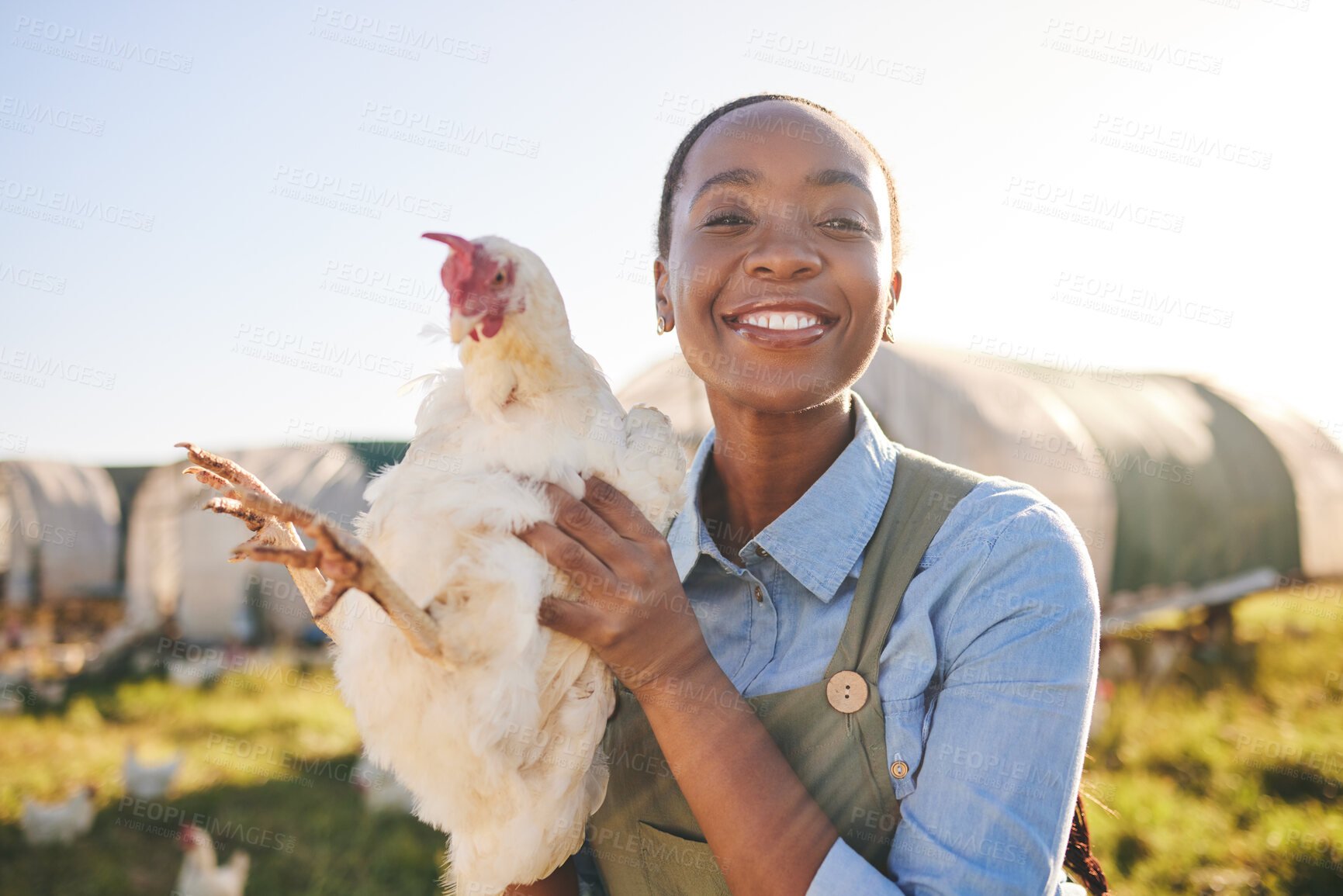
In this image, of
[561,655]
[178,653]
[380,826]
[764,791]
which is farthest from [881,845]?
[178,653]

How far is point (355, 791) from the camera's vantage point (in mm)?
5543

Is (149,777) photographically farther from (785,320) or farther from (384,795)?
(785,320)

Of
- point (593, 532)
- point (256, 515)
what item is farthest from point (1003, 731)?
point (256, 515)

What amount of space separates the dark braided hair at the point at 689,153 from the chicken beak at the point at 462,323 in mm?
598

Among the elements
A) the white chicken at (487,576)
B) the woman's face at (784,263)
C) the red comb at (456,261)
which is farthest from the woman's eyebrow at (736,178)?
the red comb at (456,261)

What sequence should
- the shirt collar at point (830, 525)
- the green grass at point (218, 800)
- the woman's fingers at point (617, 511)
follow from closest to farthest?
the woman's fingers at point (617, 511)
the shirt collar at point (830, 525)
the green grass at point (218, 800)

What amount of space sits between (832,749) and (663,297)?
3.86 ft

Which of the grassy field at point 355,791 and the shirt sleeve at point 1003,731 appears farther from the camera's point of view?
the grassy field at point 355,791

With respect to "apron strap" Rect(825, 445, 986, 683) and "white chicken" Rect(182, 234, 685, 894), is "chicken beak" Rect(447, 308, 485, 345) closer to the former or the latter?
"white chicken" Rect(182, 234, 685, 894)

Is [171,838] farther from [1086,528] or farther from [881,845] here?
[1086,528]

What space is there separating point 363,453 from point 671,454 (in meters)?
10.9

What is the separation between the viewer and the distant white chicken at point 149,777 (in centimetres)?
543

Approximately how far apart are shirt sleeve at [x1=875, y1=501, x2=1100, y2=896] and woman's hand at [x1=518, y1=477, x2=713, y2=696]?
42cm

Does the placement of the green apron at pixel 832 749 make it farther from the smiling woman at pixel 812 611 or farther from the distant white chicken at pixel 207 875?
the distant white chicken at pixel 207 875
